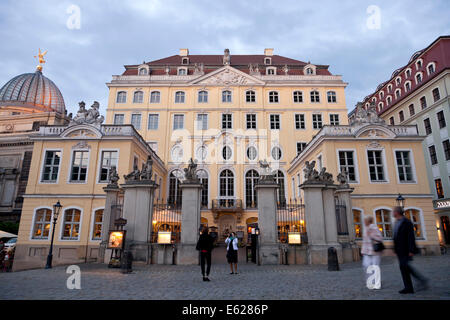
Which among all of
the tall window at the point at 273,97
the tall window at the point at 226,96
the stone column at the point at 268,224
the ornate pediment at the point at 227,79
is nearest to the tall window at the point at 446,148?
the tall window at the point at 273,97

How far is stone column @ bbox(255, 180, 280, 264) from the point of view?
13930mm

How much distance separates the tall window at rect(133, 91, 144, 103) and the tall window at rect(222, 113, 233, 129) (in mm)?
10830

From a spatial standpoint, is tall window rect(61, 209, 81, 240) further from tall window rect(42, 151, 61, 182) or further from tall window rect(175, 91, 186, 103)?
tall window rect(175, 91, 186, 103)

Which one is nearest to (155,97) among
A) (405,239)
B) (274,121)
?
(274,121)

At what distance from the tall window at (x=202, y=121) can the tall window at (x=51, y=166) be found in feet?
53.8

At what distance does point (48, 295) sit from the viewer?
6.90m

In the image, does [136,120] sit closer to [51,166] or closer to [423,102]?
[51,166]

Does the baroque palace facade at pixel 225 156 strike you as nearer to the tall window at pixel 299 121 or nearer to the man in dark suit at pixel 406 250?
the tall window at pixel 299 121

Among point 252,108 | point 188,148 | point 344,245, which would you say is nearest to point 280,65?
point 252,108

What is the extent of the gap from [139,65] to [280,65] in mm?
19717

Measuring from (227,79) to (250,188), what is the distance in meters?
14.7

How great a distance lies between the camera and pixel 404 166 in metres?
23.0
